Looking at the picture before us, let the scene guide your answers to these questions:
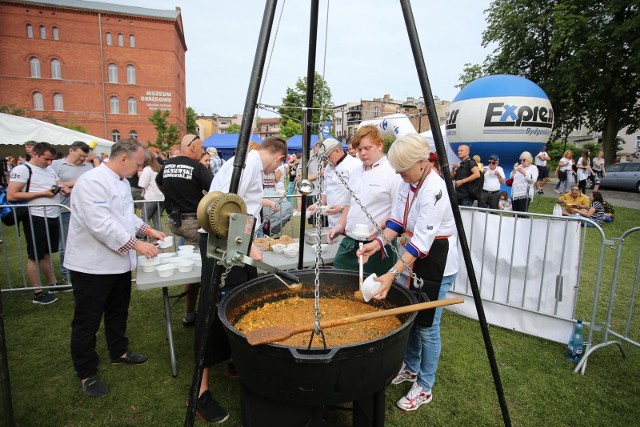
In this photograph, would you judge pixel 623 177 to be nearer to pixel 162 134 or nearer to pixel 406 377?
pixel 406 377

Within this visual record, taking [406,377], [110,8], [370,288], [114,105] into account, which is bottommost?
[406,377]

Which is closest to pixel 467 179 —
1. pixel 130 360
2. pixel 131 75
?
pixel 130 360

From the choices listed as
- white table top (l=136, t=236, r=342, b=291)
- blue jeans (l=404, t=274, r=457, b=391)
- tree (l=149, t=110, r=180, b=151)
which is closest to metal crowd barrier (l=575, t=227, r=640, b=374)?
blue jeans (l=404, t=274, r=457, b=391)

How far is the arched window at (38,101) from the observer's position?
114 ft

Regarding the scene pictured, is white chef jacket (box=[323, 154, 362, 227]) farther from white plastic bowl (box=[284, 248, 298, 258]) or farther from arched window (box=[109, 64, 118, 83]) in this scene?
arched window (box=[109, 64, 118, 83])

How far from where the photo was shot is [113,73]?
37.5m

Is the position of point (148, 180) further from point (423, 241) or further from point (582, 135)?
point (582, 135)

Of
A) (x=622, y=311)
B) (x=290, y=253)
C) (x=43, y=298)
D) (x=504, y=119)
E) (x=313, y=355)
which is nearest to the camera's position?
(x=313, y=355)

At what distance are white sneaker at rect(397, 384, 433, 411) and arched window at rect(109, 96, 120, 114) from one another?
42.9 m

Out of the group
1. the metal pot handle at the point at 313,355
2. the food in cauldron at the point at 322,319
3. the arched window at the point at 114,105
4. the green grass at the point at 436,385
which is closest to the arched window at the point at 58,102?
the arched window at the point at 114,105

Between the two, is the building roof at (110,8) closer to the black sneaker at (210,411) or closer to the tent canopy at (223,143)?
the tent canopy at (223,143)

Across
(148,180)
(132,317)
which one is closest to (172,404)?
(132,317)

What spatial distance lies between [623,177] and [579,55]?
5936 mm

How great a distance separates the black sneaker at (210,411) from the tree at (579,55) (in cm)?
1919
